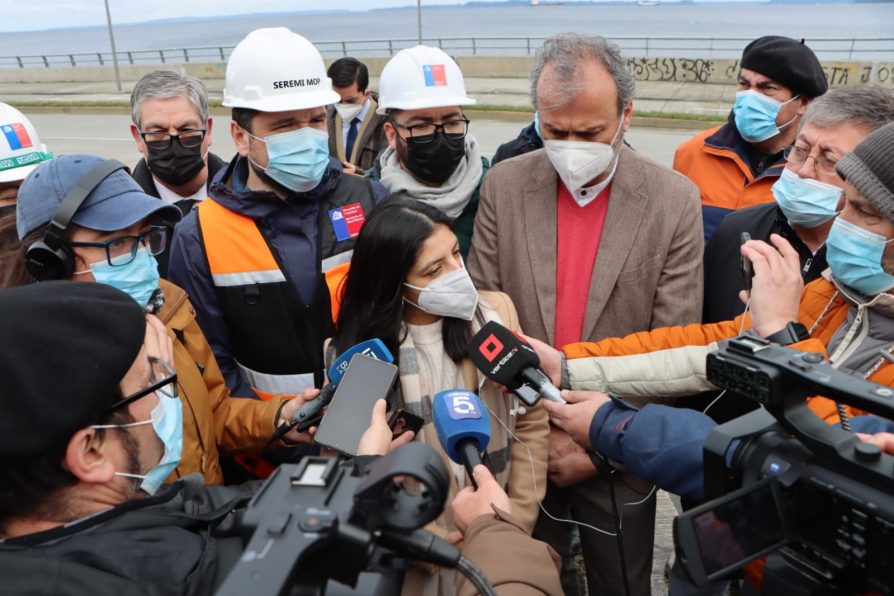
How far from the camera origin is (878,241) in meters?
2.01

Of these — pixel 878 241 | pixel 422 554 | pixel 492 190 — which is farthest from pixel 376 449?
pixel 878 241

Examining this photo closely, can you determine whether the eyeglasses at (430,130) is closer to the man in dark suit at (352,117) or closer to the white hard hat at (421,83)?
the white hard hat at (421,83)

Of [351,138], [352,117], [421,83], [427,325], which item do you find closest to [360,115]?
[352,117]

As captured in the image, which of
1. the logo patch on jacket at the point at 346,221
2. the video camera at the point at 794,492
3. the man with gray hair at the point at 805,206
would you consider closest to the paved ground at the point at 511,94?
the man with gray hair at the point at 805,206

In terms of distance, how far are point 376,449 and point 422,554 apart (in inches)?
31.1

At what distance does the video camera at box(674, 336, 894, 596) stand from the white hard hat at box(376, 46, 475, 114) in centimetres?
217

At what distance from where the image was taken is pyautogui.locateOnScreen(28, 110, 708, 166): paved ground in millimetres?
12794

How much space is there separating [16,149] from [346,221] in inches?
68.3

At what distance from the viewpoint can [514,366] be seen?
206 centimetres

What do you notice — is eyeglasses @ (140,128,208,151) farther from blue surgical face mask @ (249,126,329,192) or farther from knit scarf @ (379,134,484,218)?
knit scarf @ (379,134,484,218)

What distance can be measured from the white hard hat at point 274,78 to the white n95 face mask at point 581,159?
3.33 feet

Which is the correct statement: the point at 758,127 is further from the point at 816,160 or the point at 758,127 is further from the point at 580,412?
the point at 580,412

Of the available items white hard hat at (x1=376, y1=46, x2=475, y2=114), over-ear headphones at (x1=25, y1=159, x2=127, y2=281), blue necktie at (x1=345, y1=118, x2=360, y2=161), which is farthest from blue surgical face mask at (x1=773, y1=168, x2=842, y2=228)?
blue necktie at (x1=345, y1=118, x2=360, y2=161)

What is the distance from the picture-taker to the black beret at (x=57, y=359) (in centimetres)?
122
